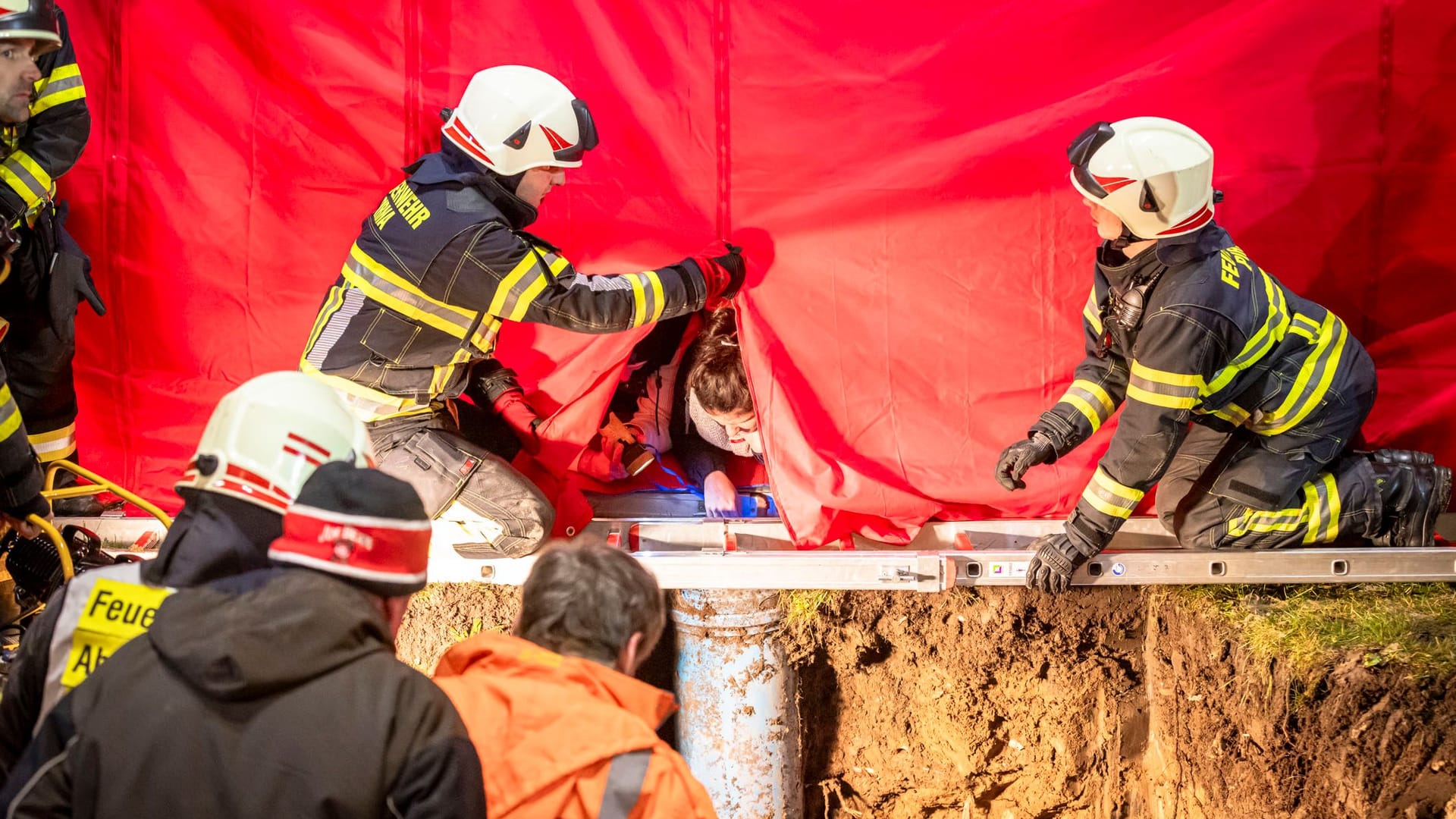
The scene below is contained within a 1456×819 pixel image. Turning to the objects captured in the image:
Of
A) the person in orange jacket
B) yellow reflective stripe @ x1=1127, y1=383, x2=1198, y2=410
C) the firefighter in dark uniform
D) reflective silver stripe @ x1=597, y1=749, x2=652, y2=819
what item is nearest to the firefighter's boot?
yellow reflective stripe @ x1=1127, y1=383, x2=1198, y2=410

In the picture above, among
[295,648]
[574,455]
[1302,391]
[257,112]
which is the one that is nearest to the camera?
[295,648]

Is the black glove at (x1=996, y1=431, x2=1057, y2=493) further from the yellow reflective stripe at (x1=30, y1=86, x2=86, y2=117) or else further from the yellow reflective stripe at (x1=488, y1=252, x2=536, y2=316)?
the yellow reflective stripe at (x1=30, y1=86, x2=86, y2=117)

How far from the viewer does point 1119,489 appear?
3.44 meters

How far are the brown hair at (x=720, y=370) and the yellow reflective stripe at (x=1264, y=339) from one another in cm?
154

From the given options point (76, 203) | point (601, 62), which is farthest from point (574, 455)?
point (76, 203)

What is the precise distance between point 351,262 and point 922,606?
96.1 inches

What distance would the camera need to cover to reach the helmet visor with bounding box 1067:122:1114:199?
331 cm

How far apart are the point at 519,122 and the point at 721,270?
788 millimetres

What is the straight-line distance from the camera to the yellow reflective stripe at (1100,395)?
3.67 metres

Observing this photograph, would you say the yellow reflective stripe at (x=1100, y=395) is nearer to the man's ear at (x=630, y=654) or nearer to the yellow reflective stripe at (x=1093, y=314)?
the yellow reflective stripe at (x=1093, y=314)

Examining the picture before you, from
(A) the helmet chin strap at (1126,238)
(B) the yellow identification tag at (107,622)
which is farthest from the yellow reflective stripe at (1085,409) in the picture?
(B) the yellow identification tag at (107,622)

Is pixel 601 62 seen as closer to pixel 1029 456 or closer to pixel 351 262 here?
pixel 351 262

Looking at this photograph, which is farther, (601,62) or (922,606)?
(922,606)

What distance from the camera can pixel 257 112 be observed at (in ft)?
13.3
